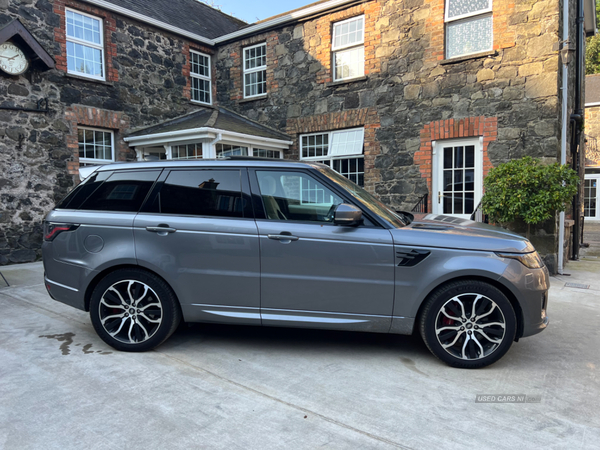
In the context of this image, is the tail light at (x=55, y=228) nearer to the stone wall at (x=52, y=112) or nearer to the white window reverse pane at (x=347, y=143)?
the stone wall at (x=52, y=112)

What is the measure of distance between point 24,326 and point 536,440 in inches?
194

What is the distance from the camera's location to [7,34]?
809 cm

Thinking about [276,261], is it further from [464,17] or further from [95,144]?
[95,144]

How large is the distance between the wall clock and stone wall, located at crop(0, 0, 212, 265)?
0.62ft

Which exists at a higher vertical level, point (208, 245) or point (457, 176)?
point (457, 176)

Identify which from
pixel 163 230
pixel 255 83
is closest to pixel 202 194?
pixel 163 230

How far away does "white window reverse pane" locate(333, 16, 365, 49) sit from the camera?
1032cm

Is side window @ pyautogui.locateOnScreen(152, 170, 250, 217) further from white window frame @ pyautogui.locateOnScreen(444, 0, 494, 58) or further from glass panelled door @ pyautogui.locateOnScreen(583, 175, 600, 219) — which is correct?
glass panelled door @ pyautogui.locateOnScreen(583, 175, 600, 219)

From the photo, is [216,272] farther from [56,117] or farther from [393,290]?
[56,117]

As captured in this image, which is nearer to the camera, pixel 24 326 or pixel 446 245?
pixel 446 245

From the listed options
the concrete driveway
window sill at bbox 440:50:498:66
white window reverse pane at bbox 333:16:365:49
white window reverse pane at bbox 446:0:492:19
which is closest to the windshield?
the concrete driveway

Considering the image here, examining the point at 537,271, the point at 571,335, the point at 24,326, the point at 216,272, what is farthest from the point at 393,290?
the point at 24,326

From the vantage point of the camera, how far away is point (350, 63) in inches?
415

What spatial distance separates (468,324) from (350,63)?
27.7 ft
